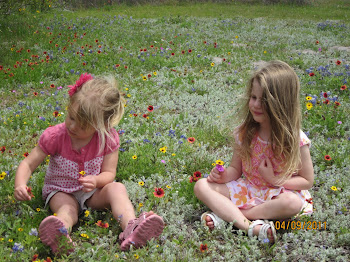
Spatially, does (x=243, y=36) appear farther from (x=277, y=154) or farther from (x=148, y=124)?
(x=277, y=154)

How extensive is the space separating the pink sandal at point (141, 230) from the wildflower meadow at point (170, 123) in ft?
0.30

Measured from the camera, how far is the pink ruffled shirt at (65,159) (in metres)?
3.74

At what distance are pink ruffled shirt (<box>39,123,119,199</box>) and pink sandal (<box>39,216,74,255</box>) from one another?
27.1 inches

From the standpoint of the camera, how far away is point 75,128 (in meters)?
3.57

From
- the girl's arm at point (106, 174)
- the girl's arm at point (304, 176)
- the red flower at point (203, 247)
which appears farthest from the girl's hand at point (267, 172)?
the girl's arm at point (106, 174)

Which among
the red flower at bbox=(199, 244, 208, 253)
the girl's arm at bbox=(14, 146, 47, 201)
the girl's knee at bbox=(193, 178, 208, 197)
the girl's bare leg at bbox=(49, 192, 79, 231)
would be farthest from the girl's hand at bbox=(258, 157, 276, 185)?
the girl's arm at bbox=(14, 146, 47, 201)

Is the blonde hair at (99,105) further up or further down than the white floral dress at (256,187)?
further up

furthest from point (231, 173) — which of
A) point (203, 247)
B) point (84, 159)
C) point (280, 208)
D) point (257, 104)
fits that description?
point (84, 159)

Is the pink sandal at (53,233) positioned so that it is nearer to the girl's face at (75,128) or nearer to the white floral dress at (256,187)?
the girl's face at (75,128)

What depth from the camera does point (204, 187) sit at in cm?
388

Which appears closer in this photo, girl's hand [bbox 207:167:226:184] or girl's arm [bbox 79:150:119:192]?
girl's arm [bbox 79:150:119:192]

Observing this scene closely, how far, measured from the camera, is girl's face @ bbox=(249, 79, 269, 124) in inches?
143

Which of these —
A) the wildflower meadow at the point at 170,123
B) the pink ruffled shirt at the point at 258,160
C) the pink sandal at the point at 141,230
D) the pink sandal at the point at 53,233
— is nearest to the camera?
the pink sandal at the point at 53,233

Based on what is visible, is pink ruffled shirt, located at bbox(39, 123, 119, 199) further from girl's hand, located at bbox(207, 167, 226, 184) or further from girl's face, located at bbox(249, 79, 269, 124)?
girl's face, located at bbox(249, 79, 269, 124)
